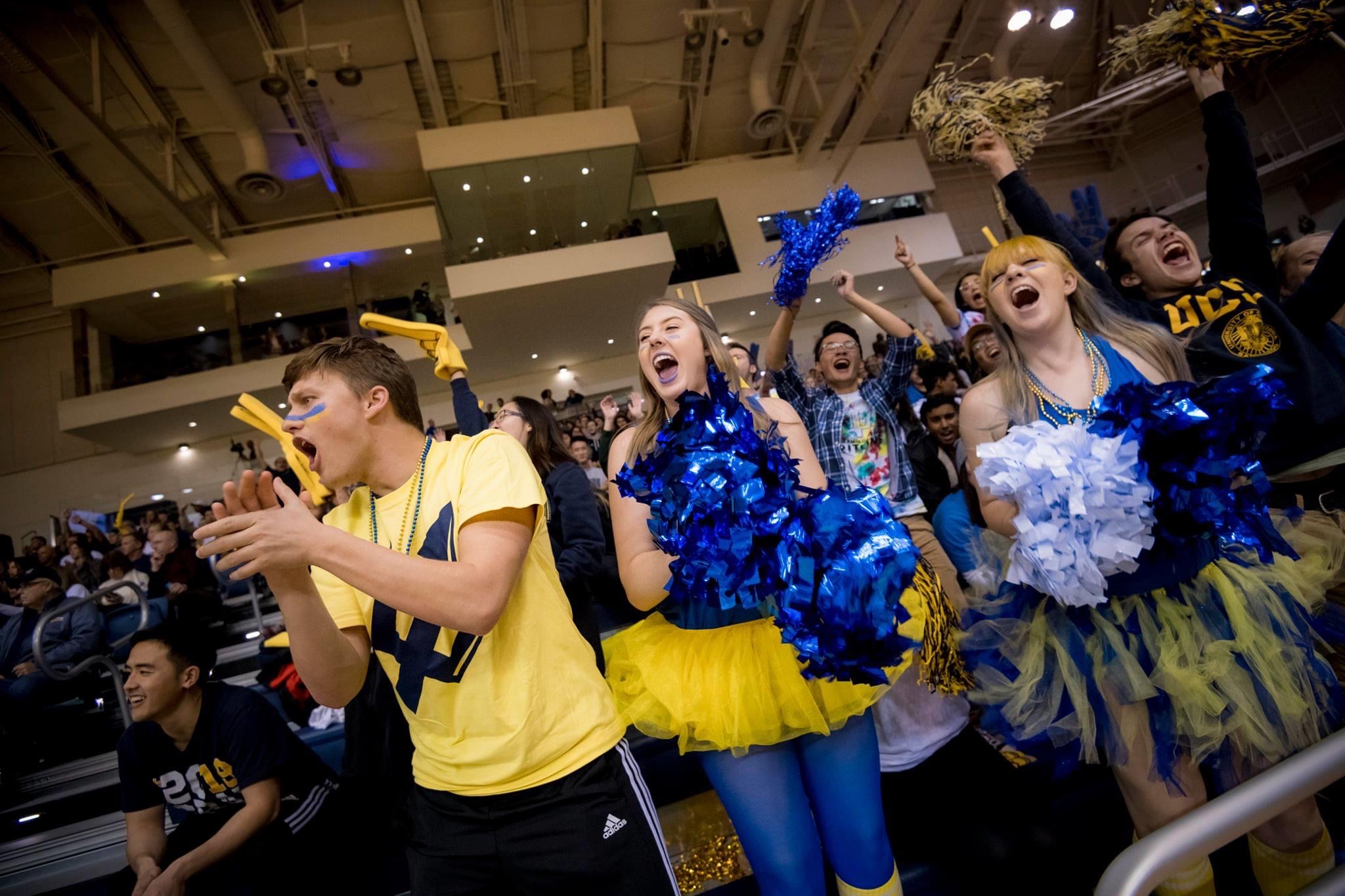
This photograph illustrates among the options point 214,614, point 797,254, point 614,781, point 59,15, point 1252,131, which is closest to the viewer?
point 614,781

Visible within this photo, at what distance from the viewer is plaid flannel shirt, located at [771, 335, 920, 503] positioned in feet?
7.93

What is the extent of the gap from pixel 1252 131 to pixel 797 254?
17.6 meters

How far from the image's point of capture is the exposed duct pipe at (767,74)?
8766 mm

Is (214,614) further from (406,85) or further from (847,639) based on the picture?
(406,85)

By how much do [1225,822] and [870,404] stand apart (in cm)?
201

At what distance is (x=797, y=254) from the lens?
208 cm

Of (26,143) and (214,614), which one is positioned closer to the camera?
(214,614)

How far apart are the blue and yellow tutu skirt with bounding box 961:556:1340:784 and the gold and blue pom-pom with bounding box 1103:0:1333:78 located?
1.39m

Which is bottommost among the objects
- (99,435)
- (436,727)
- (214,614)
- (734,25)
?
(436,727)

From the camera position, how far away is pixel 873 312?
253 centimetres

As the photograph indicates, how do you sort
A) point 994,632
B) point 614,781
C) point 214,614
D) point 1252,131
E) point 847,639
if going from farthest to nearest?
point 1252,131 < point 214,614 < point 994,632 < point 614,781 < point 847,639

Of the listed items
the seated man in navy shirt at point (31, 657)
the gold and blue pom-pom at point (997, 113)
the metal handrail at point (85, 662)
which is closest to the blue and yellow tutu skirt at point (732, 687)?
the gold and blue pom-pom at point (997, 113)

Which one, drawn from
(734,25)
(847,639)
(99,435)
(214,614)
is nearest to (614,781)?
(847,639)

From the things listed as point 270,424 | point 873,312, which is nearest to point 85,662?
point 270,424
